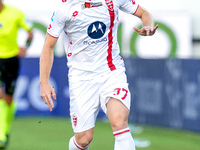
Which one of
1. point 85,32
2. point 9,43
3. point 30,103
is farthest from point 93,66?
point 30,103

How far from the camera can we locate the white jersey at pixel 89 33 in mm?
5875

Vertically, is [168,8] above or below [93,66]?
below

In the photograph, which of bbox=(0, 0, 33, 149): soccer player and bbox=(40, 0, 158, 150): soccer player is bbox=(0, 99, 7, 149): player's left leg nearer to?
bbox=(0, 0, 33, 149): soccer player

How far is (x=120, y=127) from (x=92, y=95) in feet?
1.69

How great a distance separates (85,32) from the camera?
19.7 feet

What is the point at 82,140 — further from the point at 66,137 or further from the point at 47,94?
the point at 66,137

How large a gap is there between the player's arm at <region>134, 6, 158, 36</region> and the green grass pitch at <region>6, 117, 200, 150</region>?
8.86 ft

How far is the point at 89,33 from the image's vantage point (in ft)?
19.7

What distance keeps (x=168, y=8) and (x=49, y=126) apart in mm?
6187

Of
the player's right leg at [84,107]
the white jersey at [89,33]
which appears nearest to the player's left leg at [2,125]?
the player's right leg at [84,107]

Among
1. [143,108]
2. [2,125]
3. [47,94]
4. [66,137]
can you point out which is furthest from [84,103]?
[143,108]

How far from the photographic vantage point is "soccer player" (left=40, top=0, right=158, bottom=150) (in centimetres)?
585

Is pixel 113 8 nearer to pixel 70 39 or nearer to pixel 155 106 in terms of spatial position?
pixel 70 39

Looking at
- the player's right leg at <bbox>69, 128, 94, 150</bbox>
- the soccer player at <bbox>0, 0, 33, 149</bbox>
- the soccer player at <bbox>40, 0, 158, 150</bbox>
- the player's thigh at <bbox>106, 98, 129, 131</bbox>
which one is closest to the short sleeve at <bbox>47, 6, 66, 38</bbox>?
the soccer player at <bbox>40, 0, 158, 150</bbox>
